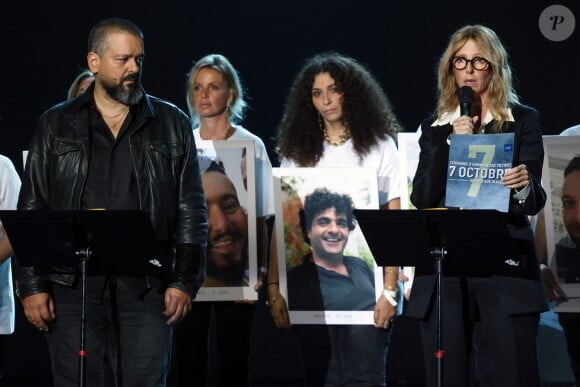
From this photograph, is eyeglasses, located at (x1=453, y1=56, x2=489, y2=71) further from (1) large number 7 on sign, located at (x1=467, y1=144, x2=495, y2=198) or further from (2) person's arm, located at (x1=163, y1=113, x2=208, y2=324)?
(2) person's arm, located at (x1=163, y1=113, x2=208, y2=324)

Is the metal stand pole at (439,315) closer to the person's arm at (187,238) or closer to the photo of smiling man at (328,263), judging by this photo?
the person's arm at (187,238)

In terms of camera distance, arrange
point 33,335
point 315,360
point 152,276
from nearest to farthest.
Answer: point 152,276
point 315,360
point 33,335

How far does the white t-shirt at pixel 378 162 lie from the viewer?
4.80m

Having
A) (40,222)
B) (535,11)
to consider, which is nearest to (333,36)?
(535,11)

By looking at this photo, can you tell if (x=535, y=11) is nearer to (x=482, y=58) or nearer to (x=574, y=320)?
(x=574, y=320)

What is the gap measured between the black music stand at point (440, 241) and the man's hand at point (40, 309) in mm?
1159

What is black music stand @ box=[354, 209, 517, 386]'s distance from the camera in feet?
11.2

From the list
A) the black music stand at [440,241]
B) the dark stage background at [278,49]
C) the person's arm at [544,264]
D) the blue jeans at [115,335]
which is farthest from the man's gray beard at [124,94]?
the dark stage background at [278,49]

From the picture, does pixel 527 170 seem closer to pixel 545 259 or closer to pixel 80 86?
pixel 545 259

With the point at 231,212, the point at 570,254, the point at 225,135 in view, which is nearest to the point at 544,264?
the point at 570,254

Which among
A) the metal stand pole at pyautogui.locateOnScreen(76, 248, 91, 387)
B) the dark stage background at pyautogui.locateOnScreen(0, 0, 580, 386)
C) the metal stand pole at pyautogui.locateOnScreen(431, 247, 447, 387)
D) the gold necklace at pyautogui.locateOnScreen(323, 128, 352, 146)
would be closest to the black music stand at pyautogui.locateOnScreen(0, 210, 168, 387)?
the metal stand pole at pyautogui.locateOnScreen(76, 248, 91, 387)

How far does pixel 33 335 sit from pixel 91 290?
135 inches

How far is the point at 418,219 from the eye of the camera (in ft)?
11.4

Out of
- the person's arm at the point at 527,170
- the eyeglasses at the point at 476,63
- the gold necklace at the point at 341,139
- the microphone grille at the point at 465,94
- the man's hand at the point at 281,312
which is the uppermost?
the eyeglasses at the point at 476,63
